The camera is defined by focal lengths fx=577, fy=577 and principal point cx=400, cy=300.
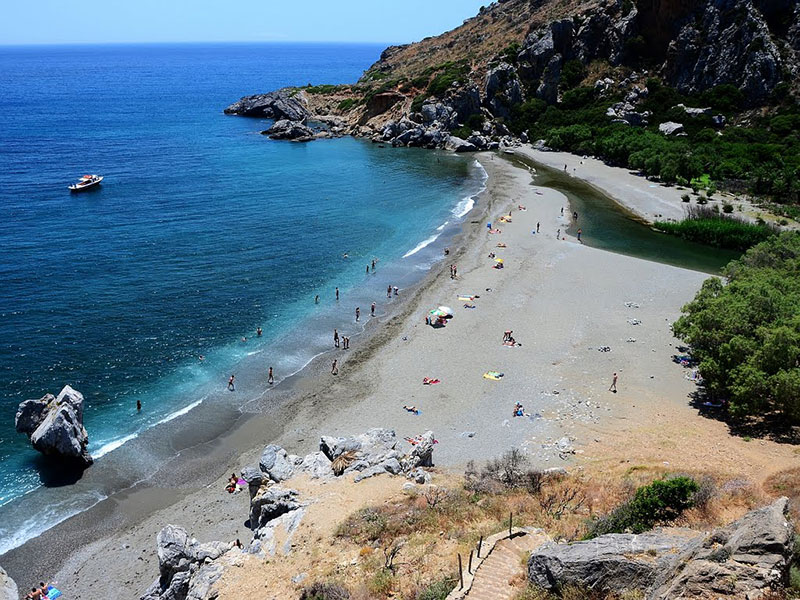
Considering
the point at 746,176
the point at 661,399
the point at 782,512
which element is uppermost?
the point at 746,176

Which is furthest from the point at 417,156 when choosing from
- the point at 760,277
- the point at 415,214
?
the point at 760,277

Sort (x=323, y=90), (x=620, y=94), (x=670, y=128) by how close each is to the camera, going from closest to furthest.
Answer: (x=670, y=128)
(x=620, y=94)
(x=323, y=90)

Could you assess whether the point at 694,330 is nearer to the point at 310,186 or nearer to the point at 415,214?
the point at 415,214

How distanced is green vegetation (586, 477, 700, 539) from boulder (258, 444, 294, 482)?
12683 mm

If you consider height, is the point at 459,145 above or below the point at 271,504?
above

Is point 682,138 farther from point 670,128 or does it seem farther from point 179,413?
point 179,413

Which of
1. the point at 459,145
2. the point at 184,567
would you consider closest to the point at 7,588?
the point at 184,567

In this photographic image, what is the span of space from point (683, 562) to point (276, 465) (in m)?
17.4

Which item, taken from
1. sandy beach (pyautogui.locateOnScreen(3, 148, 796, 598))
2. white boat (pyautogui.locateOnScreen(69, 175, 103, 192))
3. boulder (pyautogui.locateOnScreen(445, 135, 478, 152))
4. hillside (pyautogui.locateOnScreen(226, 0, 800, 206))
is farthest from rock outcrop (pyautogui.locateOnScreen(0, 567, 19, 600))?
boulder (pyautogui.locateOnScreen(445, 135, 478, 152))

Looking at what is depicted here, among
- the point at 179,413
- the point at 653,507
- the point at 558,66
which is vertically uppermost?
the point at 558,66

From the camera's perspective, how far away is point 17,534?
965 inches

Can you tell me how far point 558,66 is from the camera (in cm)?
11456

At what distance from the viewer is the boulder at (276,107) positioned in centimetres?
13850

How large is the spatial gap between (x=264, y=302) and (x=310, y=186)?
39.9 metres
